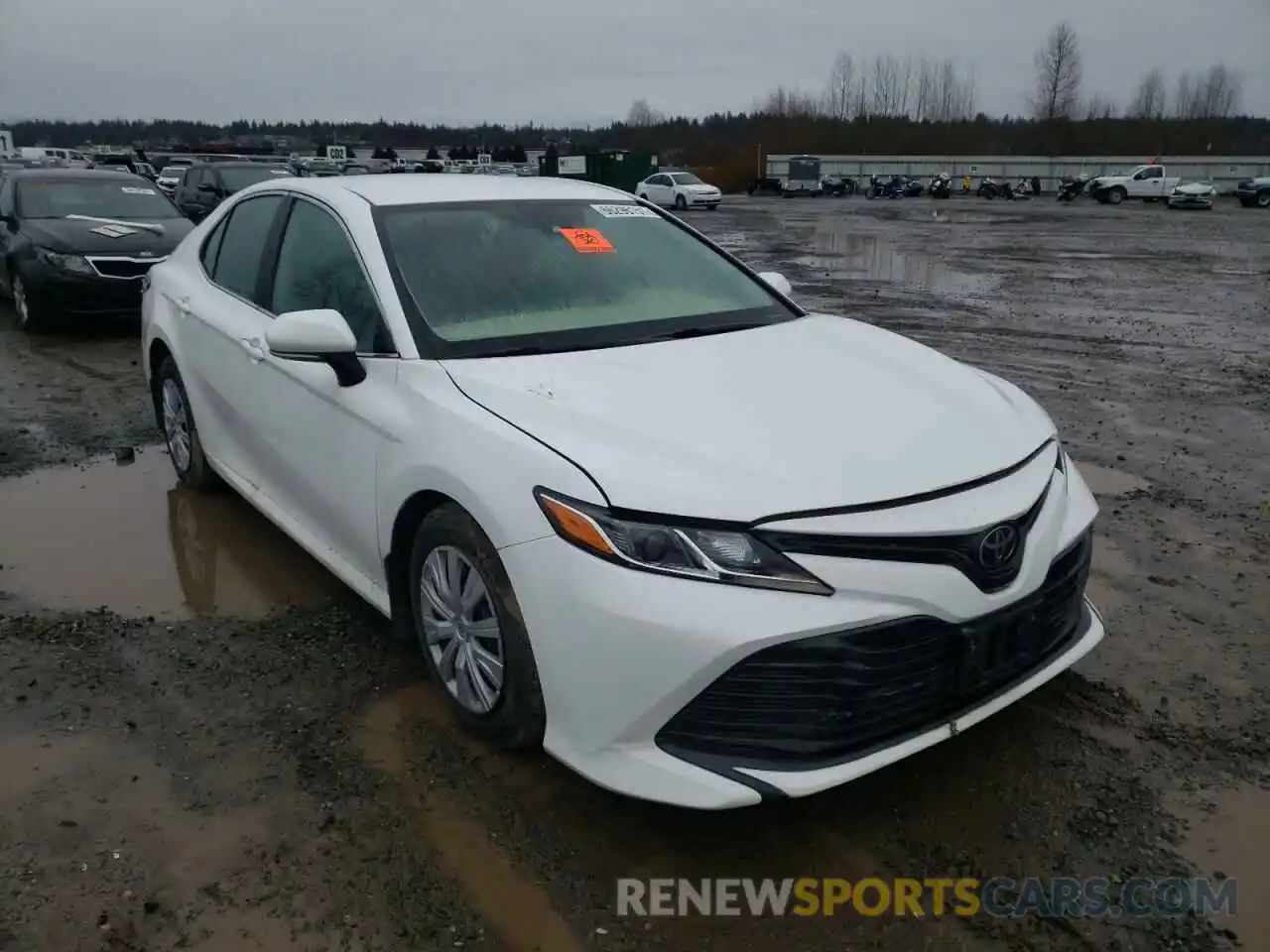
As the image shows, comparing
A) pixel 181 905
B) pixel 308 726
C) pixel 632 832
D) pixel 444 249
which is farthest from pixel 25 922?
pixel 444 249

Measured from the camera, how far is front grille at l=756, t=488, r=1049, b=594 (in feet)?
7.86

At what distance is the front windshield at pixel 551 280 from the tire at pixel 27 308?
753 cm

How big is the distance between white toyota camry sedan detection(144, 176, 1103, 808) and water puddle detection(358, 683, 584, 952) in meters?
0.23

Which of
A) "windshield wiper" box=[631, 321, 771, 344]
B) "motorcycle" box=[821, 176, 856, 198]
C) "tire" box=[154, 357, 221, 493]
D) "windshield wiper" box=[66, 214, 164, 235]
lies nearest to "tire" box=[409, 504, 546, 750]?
"windshield wiper" box=[631, 321, 771, 344]

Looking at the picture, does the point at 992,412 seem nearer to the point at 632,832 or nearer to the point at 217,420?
the point at 632,832

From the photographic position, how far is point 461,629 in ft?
9.87

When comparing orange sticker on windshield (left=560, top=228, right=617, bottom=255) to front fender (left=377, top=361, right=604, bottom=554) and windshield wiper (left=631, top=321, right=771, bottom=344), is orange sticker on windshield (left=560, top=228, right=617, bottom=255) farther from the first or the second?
front fender (left=377, top=361, right=604, bottom=554)

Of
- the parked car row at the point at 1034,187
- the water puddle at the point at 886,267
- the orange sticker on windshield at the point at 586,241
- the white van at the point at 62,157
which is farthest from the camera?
the parked car row at the point at 1034,187

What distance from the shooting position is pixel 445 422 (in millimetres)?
2947

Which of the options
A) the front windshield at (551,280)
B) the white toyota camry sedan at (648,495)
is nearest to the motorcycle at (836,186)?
the front windshield at (551,280)

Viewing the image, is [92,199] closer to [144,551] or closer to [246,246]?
[246,246]

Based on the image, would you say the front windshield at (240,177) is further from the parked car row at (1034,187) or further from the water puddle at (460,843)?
the parked car row at (1034,187)

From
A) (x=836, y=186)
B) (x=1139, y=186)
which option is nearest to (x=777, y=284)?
(x=1139, y=186)

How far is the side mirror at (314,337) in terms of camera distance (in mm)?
3207
